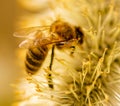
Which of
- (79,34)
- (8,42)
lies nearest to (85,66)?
(79,34)

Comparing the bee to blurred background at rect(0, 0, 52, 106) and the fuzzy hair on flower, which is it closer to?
the fuzzy hair on flower

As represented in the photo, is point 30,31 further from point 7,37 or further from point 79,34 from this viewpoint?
point 7,37

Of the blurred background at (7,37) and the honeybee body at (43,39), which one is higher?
the blurred background at (7,37)

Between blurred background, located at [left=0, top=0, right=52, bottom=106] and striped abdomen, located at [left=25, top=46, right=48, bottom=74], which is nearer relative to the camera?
striped abdomen, located at [left=25, top=46, right=48, bottom=74]

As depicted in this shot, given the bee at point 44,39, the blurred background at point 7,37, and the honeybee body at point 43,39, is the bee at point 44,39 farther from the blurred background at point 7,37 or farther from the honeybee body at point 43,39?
the blurred background at point 7,37

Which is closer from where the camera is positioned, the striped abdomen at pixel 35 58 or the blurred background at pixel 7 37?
the striped abdomen at pixel 35 58

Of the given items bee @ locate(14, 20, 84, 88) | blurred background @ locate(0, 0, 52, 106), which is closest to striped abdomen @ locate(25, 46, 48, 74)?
bee @ locate(14, 20, 84, 88)

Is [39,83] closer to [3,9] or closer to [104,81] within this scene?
[104,81]

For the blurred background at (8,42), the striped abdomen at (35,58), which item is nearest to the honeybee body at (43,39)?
the striped abdomen at (35,58)
